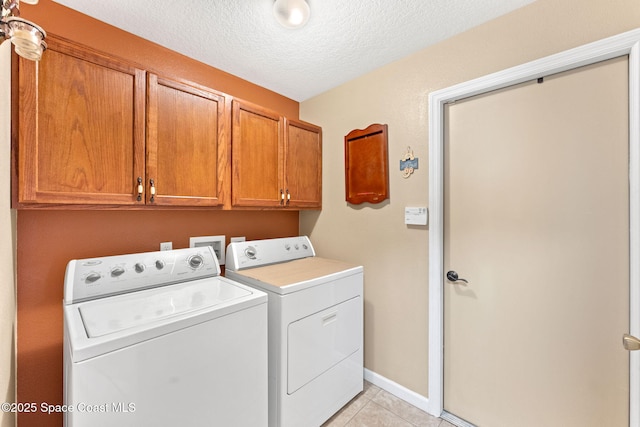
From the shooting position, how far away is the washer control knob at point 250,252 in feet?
6.29

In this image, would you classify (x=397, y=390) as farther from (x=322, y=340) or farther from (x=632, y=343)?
(x=632, y=343)

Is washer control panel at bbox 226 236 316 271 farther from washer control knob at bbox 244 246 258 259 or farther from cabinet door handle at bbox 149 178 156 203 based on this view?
cabinet door handle at bbox 149 178 156 203

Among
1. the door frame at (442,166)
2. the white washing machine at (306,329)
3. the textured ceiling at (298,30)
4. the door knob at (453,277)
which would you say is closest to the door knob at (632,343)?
the door frame at (442,166)

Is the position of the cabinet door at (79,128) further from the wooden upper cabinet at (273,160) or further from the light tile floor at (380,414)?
the light tile floor at (380,414)

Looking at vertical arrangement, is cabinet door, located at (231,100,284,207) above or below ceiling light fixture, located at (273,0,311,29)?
below

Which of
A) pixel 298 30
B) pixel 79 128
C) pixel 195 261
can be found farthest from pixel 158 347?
pixel 298 30

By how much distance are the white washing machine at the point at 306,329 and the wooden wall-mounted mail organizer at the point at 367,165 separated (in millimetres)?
572

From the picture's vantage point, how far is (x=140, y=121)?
1.38 m

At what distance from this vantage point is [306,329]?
5.09ft

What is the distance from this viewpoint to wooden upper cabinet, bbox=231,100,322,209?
1808 mm

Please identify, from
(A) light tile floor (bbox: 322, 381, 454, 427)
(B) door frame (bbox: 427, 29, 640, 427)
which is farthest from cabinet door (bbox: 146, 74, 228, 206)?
(A) light tile floor (bbox: 322, 381, 454, 427)

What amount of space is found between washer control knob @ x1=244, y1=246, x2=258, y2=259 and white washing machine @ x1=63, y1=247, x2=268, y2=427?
1.25 ft

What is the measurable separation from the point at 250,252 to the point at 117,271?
780mm

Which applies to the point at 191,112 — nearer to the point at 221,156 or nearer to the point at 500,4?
the point at 221,156
